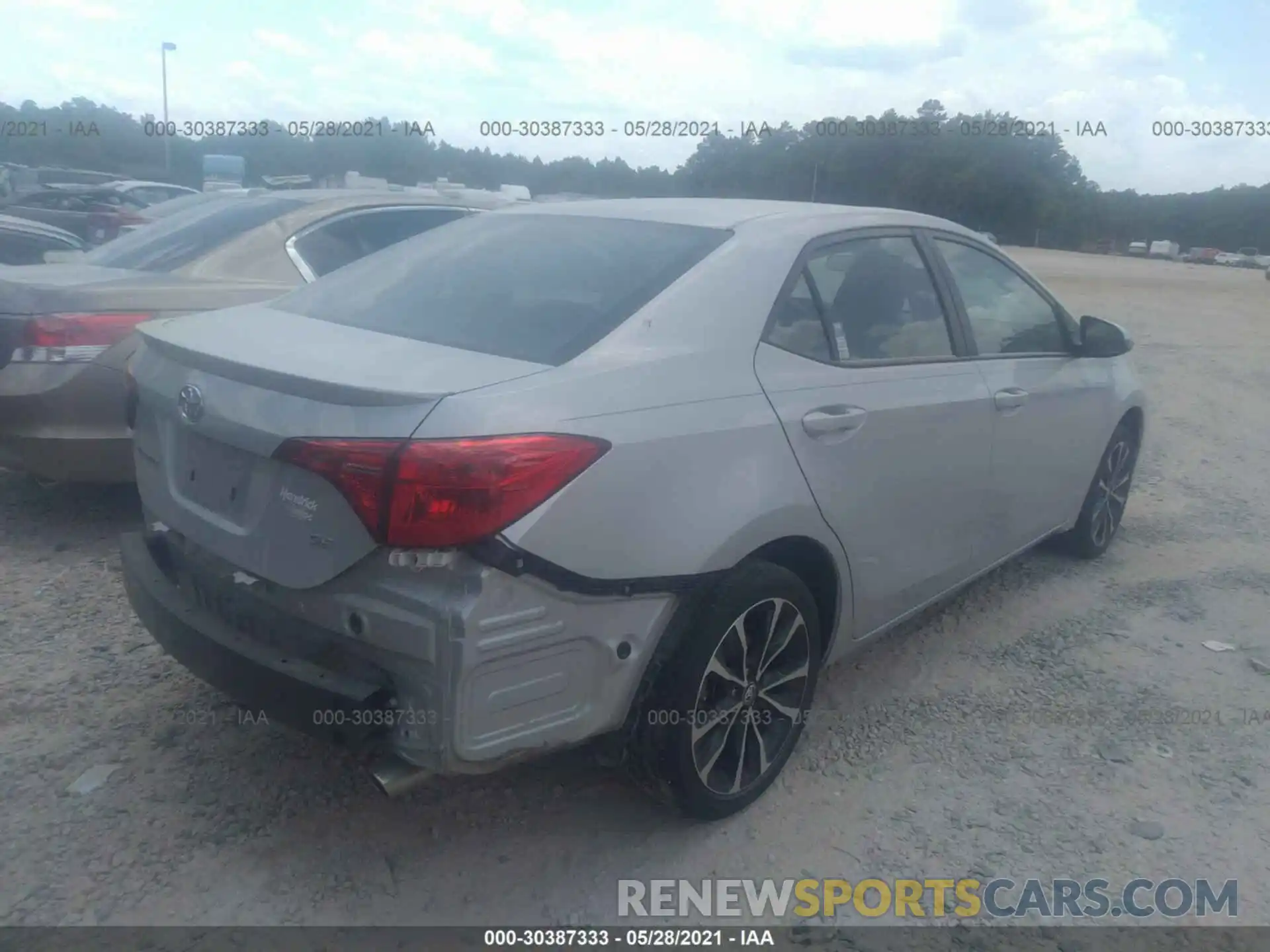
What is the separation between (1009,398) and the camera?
Result: 398 centimetres

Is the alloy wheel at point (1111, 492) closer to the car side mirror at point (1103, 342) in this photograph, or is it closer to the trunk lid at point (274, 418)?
the car side mirror at point (1103, 342)

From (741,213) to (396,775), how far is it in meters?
2.02

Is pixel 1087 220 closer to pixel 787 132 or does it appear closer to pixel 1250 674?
pixel 787 132

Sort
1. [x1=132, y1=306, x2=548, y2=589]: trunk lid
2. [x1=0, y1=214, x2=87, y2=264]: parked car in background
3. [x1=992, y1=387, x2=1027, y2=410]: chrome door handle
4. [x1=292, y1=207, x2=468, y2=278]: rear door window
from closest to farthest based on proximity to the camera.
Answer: [x1=132, y1=306, x2=548, y2=589]: trunk lid
[x1=992, y1=387, x2=1027, y2=410]: chrome door handle
[x1=292, y1=207, x2=468, y2=278]: rear door window
[x1=0, y1=214, x2=87, y2=264]: parked car in background

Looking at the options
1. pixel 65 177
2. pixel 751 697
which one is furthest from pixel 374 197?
pixel 65 177

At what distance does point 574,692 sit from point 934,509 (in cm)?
162

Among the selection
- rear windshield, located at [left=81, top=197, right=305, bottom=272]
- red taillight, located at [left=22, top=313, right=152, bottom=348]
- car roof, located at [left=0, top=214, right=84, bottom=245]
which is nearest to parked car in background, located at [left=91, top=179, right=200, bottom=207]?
car roof, located at [left=0, top=214, right=84, bottom=245]

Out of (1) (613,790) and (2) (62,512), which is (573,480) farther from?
(2) (62,512)

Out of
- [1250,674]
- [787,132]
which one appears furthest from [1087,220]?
[1250,674]

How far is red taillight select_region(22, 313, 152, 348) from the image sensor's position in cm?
444

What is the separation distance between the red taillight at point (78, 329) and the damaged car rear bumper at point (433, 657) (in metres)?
2.28

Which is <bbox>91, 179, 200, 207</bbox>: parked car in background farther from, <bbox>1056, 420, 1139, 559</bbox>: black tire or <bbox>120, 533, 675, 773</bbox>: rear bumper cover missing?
<bbox>120, 533, 675, 773</bbox>: rear bumper cover missing

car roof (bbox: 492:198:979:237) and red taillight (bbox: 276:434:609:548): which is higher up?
car roof (bbox: 492:198:979:237)

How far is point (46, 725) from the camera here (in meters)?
3.38
